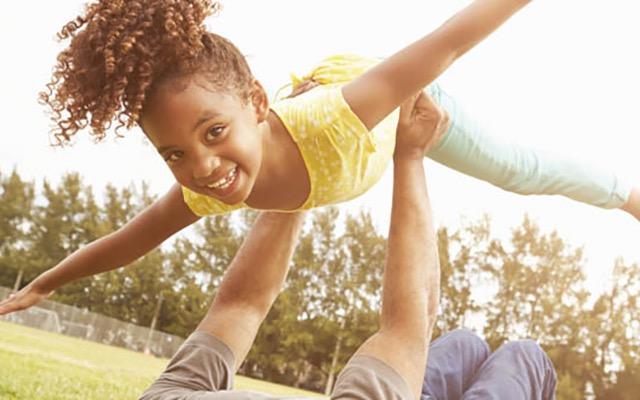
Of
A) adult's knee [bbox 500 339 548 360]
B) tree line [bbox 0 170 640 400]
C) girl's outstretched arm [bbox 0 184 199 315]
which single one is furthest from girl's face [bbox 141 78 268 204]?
tree line [bbox 0 170 640 400]

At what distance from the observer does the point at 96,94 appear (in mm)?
1805

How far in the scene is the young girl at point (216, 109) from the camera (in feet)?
5.86

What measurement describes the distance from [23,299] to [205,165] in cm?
82

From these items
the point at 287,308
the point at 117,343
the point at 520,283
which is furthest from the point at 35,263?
the point at 520,283

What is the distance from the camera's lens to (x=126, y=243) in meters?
2.35

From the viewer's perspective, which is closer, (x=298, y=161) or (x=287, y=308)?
(x=298, y=161)

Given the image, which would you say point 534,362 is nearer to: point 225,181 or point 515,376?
point 515,376

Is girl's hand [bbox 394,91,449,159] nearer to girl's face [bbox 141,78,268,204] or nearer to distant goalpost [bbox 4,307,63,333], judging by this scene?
girl's face [bbox 141,78,268,204]

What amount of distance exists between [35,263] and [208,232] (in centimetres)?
595

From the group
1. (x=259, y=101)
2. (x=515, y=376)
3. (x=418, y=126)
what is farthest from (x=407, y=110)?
(x=515, y=376)

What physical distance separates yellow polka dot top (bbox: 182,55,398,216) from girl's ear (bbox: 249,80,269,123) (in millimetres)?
90

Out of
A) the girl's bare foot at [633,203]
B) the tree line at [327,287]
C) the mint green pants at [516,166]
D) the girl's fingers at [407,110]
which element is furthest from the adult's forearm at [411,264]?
the tree line at [327,287]

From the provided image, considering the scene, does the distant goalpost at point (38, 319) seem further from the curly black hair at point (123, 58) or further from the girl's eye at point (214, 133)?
the girl's eye at point (214, 133)

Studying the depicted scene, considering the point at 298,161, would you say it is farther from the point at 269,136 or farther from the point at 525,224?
the point at 525,224
